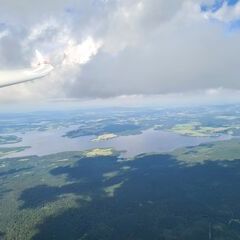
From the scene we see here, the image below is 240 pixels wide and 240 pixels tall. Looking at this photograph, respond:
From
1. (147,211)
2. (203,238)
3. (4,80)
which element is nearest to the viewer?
(4,80)

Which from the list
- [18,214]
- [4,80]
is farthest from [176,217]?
[4,80]

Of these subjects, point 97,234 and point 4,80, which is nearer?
point 4,80

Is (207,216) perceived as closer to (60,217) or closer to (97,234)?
(97,234)

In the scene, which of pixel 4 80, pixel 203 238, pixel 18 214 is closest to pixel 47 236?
pixel 18 214

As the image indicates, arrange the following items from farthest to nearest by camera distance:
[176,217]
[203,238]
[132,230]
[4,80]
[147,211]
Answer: [147,211]
[176,217]
[132,230]
[203,238]
[4,80]

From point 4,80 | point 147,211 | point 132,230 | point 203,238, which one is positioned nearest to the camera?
point 4,80

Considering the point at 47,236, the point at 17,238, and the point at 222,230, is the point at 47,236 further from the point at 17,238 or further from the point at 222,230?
the point at 222,230

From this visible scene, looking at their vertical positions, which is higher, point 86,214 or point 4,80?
point 4,80

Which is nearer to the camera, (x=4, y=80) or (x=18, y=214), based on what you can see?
(x=4, y=80)

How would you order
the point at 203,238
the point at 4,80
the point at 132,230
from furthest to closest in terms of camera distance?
the point at 132,230
the point at 203,238
the point at 4,80
